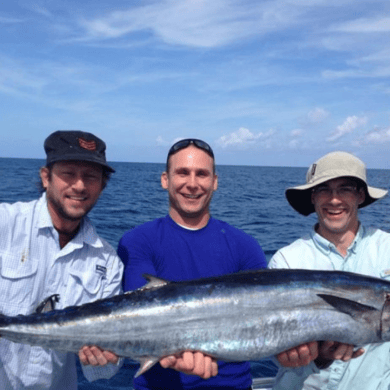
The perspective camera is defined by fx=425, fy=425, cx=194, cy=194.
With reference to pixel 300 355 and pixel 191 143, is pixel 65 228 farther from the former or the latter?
pixel 300 355

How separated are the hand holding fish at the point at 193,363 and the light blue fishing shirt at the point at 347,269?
33.7 inches

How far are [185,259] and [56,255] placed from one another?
1.05m

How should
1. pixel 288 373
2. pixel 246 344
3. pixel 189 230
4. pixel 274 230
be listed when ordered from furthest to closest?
pixel 274 230 → pixel 189 230 → pixel 288 373 → pixel 246 344

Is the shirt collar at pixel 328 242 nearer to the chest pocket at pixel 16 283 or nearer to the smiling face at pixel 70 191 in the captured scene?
the smiling face at pixel 70 191

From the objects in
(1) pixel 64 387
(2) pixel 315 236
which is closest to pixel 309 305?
(2) pixel 315 236

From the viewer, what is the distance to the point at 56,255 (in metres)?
3.45

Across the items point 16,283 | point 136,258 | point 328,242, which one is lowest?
point 16,283

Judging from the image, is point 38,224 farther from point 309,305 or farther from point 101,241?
point 309,305

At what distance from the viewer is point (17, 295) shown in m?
3.35

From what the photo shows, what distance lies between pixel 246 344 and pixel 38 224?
73.6 inches

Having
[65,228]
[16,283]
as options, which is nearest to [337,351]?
[65,228]

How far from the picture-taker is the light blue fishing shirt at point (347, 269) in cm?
342

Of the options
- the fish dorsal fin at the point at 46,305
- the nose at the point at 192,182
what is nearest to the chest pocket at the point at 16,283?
the fish dorsal fin at the point at 46,305

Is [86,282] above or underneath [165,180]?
underneath
